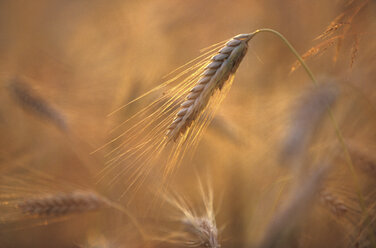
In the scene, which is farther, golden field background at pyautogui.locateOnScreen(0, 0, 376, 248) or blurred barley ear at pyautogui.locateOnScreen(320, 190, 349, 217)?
golden field background at pyautogui.locateOnScreen(0, 0, 376, 248)

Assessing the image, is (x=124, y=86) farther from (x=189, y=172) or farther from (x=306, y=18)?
(x=306, y=18)

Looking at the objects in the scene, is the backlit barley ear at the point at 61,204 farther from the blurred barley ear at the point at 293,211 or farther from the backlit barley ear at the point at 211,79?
the blurred barley ear at the point at 293,211

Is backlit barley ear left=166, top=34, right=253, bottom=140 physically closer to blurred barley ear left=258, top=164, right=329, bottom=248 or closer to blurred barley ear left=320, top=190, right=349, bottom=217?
blurred barley ear left=258, top=164, right=329, bottom=248

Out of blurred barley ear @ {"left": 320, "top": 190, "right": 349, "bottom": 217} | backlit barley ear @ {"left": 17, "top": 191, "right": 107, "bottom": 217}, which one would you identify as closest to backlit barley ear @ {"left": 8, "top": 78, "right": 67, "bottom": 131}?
backlit barley ear @ {"left": 17, "top": 191, "right": 107, "bottom": 217}

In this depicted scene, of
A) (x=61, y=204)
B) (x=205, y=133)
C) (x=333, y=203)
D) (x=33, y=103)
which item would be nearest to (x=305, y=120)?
(x=333, y=203)

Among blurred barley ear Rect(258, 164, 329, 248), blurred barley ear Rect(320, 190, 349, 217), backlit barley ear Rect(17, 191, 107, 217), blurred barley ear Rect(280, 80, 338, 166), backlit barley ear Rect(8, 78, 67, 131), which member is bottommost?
Answer: blurred barley ear Rect(320, 190, 349, 217)

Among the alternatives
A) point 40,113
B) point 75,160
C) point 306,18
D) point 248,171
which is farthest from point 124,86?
point 306,18

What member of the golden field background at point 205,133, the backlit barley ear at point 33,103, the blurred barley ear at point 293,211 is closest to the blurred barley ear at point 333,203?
the golden field background at point 205,133
